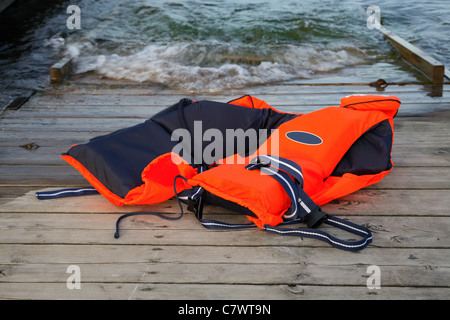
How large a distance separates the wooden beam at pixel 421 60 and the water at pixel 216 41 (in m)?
0.09

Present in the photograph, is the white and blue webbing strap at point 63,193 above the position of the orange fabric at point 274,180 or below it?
below

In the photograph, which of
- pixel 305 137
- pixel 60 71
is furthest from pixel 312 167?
pixel 60 71

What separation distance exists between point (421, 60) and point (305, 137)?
275 centimetres

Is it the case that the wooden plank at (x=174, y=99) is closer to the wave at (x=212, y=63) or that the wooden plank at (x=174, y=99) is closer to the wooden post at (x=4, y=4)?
the wave at (x=212, y=63)

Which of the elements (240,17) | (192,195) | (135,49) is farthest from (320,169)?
(240,17)

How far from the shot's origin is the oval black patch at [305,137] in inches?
101

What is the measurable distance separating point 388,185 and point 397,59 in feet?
10.2

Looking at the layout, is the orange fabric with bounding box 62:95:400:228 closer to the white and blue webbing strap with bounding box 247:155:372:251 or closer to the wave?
the white and blue webbing strap with bounding box 247:155:372:251

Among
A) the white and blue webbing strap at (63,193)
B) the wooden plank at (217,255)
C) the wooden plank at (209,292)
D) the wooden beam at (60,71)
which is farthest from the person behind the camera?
the wooden beam at (60,71)

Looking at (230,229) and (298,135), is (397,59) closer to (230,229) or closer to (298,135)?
(298,135)

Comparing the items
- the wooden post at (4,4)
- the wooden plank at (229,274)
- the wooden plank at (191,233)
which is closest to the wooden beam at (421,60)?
the wooden plank at (191,233)

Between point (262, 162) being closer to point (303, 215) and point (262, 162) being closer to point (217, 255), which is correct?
point (303, 215)

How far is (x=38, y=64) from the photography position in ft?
19.2

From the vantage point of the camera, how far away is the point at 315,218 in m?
2.16
